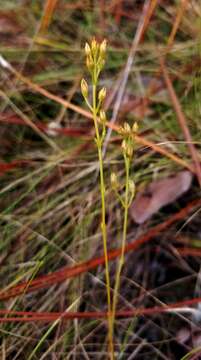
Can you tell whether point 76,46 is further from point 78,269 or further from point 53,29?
point 78,269

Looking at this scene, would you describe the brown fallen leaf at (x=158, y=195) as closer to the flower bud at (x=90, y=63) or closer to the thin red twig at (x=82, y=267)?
the thin red twig at (x=82, y=267)

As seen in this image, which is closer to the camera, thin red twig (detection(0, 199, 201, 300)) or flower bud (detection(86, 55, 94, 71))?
flower bud (detection(86, 55, 94, 71))

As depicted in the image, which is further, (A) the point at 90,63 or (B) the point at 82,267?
(B) the point at 82,267

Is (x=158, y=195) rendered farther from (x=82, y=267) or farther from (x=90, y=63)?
(x=90, y=63)

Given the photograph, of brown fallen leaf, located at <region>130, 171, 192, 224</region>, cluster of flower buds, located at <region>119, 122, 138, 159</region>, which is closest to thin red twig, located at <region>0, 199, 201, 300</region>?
brown fallen leaf, located at <region>130, 171, 192, 224</region>

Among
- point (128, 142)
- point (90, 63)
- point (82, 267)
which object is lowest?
point (82, 267)

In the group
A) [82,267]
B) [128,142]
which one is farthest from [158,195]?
[128,142]

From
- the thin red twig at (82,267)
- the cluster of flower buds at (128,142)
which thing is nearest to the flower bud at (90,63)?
the cluster of flower buds at (128,142)

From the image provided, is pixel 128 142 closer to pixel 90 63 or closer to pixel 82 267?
pixel 90 63

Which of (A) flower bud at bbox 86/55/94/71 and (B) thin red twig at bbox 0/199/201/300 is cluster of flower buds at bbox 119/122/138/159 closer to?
(A) flower bud at bbox 86/55/94/71

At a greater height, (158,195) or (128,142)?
(128,142)
